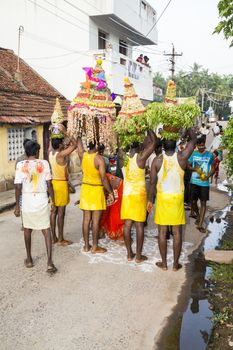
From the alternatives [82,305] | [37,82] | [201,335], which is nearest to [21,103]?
[37,82]

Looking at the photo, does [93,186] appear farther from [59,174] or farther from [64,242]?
[64,242]

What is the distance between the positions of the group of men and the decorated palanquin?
0.81 ft

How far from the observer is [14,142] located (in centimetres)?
1188

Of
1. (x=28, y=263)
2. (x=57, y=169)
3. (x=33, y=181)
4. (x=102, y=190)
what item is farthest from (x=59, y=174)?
(x=28, y=263)

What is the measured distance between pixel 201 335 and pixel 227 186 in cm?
962

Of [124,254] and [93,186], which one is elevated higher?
[93,186]

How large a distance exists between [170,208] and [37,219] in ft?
6.10

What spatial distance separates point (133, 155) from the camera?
5.30 metres

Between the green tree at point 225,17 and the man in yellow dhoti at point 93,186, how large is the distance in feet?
8.80

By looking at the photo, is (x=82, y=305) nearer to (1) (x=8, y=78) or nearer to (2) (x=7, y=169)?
(2) (x=7, y=169)

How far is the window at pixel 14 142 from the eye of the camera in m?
11.7

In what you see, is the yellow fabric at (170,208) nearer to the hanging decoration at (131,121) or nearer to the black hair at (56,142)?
the hanging decoration at (131,121)

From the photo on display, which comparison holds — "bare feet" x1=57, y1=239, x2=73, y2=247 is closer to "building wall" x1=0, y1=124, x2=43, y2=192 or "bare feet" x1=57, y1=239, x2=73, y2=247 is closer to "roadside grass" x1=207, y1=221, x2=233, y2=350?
"roadside grass" x1=207, y1=221, x2=233, y2=350

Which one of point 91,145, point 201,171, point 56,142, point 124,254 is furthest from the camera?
point 201,171
